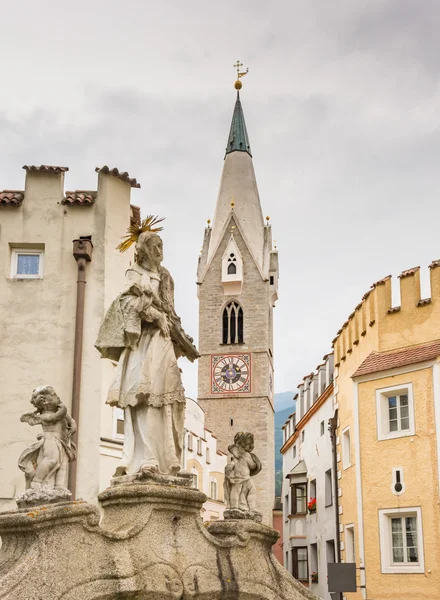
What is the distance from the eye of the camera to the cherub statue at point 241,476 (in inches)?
355

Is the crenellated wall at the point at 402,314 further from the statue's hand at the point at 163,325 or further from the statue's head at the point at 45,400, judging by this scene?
the statue's head at the point at 45,400

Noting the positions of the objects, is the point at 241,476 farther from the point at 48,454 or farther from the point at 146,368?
the point at 48,454

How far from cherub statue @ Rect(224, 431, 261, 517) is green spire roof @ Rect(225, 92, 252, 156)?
251 feet

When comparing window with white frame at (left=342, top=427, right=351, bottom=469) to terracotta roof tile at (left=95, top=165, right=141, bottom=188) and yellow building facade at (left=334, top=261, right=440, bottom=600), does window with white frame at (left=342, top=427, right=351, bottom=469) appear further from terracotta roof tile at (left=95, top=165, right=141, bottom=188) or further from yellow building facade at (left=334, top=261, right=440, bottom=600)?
terracotta roof tile at (left=95, top=165, right=141, bottom=188)

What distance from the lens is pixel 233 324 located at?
75.9 m

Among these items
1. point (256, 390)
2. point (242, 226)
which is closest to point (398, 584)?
point (256, 390)

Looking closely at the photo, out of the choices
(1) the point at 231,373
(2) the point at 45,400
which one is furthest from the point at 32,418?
(1) the point at 231,373

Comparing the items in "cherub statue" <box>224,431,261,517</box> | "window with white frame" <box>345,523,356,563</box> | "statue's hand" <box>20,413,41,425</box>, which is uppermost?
"statue's hand" <box>20,413,41,425</box>

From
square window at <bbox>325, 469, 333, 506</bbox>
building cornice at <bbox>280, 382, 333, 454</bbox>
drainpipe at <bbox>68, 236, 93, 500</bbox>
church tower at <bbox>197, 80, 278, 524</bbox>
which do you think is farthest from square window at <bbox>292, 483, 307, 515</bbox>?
church tower at <bbox>197, 80, 278, 524</bbox>

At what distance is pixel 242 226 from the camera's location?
7962 centimetres

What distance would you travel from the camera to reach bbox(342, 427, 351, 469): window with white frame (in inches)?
1037

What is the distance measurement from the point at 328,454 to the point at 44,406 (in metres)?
25.3

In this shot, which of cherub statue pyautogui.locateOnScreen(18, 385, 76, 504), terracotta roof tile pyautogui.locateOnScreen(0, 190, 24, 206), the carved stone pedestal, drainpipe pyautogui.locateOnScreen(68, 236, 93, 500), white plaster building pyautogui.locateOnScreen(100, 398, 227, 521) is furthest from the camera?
white plaster building pyautogui.locateOnScreen(100, 398, 227, 521)

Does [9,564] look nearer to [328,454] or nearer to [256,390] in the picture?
[328,454]
